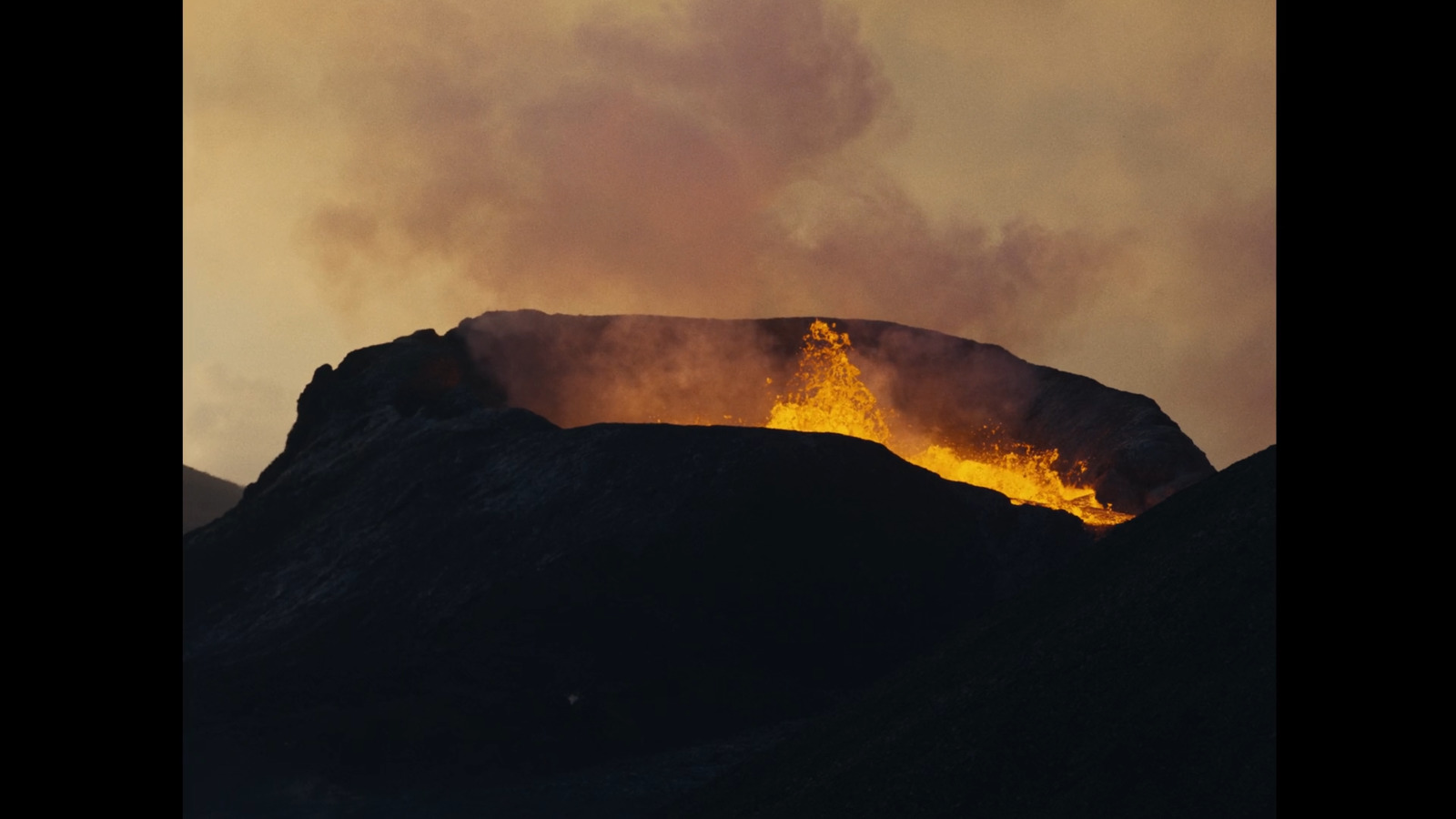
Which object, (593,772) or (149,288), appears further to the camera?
(593,772)

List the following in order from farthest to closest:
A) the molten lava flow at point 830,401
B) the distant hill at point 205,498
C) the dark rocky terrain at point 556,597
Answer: the distant hill at point 205,498
the molten lava flow at point 830,401
the dark rocky terrain at point 556,597

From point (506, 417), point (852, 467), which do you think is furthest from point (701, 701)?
point (506, 417)

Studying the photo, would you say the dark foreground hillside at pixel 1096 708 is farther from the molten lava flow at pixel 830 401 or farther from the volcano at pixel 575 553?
the molten lava flow at pixel 830 401

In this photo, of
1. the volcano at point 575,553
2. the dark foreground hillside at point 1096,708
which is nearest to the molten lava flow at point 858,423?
the volcano at point 575,553

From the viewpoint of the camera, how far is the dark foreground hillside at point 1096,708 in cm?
1527

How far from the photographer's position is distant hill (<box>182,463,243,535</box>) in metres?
82.9

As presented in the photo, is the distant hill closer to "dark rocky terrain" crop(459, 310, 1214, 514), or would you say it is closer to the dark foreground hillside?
"dark rocky terrain" crop(459, 310, 1214, 514)

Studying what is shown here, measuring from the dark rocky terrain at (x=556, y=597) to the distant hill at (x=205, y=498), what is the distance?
1982 inches

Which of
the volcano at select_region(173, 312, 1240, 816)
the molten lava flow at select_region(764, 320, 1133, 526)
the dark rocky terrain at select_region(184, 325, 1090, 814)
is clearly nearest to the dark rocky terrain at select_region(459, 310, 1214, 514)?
the volcano at select_region(173, 312, 1240, 816)

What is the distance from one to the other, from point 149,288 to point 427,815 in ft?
69.0

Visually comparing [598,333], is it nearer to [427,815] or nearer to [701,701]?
[701,701]

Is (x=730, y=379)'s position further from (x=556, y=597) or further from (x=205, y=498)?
(x=205, y=498)

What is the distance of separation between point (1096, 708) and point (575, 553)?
1387 centimetres

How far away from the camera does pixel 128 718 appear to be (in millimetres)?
2969
